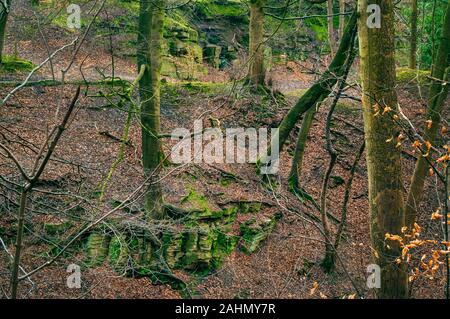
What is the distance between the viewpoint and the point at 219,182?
1295 cm

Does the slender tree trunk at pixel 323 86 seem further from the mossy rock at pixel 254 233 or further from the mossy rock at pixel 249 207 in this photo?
the mossy rock at pixel 254 233

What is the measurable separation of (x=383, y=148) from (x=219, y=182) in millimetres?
6892

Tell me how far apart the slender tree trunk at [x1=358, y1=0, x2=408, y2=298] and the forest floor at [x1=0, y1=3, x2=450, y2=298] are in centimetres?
121

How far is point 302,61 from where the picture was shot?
25.5 meters

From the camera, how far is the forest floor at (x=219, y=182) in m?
9.56

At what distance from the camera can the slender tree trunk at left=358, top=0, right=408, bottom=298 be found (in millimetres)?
6325

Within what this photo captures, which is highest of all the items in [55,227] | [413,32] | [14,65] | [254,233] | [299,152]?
[413,32]

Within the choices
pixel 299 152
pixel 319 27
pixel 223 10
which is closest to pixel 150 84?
pixel 299 152

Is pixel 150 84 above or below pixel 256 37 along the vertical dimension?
below

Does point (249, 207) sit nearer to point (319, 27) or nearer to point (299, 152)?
point (299, 152)

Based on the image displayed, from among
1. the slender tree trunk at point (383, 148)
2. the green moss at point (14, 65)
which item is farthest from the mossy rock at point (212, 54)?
the slender tree trunk at point (383, 148)
